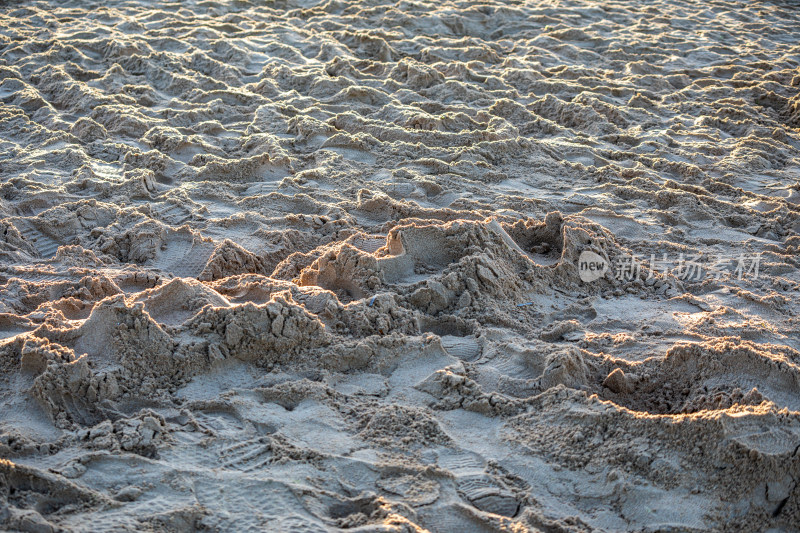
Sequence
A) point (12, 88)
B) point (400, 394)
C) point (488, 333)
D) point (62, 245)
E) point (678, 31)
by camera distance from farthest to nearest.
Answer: point (678, 31)
point (12, 88)
point (62, 245)
point (488, 333)
point (400, 394)

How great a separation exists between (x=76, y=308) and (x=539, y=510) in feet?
6.14

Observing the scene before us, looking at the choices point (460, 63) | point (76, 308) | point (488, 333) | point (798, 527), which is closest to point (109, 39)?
point (460, 63)

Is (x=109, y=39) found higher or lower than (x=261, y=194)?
higher

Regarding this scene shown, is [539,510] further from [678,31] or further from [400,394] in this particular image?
[678,31]

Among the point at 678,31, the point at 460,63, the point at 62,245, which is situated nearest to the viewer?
the point at 62,245

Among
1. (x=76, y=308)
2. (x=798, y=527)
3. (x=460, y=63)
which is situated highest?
(x=460, y=63)

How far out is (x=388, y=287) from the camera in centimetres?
282

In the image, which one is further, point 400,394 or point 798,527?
point 400,394

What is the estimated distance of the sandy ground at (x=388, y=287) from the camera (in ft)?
6.22

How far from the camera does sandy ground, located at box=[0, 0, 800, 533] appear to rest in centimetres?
190

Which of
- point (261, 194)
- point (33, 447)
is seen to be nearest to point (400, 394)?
point (33, 447)

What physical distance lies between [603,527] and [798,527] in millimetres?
517

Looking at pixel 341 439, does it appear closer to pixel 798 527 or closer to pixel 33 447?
pixel 33 447

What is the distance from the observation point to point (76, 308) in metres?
2.71
